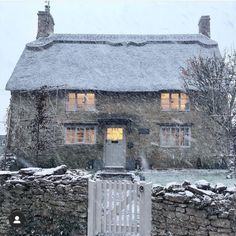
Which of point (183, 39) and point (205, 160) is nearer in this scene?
point (205, 160)

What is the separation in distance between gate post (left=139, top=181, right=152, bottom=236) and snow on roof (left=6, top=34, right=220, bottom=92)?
54.6ft

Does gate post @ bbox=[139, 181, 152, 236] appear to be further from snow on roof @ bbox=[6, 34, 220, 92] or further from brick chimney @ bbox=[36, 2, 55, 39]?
brick chimney @ bbox=[36, 2, 55, 39]

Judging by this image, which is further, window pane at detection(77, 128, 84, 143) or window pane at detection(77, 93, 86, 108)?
window pane at detection(77, 93, 86, 108)

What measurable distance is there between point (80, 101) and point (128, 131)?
3.99m

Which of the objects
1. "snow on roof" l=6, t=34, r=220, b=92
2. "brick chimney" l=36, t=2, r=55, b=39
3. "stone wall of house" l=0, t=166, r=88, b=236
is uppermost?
"brick chimney" l=36, t=2, r=55, b=39

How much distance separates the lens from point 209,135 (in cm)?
2380

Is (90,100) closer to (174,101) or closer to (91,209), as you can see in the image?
(174,101)

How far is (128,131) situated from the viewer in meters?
23.7

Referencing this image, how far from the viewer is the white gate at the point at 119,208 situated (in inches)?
295

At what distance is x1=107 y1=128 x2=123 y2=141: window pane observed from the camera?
2395 cm

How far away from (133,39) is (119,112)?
870 cm

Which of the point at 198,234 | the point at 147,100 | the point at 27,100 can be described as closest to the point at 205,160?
the point at 147,100

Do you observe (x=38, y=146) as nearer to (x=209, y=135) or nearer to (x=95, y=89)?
(x=95, y=89)

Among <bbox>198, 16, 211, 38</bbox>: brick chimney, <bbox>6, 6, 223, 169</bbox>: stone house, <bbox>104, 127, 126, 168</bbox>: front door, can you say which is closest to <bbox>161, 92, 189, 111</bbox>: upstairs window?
<bbox>6, 6, 223, 169</bbox>: stone house
